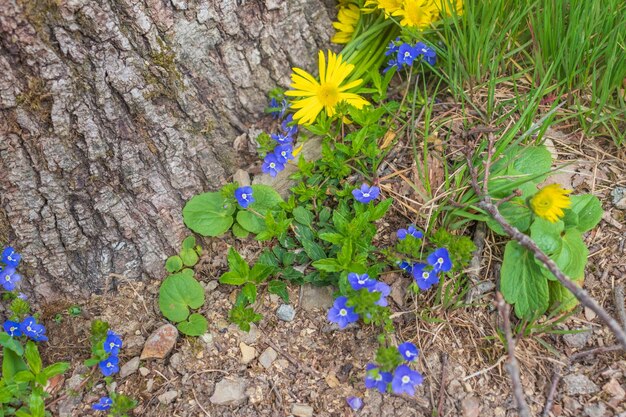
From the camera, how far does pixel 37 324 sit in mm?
2480

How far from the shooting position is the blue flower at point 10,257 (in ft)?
8.00

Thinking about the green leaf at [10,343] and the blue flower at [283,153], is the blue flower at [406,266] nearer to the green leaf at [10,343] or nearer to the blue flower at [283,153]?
the blue flower at [283,153]

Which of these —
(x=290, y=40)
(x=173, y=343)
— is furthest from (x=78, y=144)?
(x=290, y=40)

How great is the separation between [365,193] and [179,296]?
0.87 m

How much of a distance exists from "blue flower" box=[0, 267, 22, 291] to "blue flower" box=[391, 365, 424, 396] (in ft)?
5.09

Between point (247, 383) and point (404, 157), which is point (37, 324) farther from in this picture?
point (404, 157)

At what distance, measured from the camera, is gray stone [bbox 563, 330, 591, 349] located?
222cm

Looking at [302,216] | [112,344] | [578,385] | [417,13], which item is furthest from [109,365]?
[417,13]

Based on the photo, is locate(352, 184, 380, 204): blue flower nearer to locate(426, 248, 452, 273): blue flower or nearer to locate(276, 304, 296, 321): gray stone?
locate(426, 248, 452, 273): blue flower

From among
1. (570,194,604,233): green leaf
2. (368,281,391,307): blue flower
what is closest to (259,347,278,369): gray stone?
(368,281,391,307): blue flower

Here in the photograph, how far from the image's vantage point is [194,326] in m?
2.44

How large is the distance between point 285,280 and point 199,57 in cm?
99

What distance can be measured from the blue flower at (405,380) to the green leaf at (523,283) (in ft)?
1.52

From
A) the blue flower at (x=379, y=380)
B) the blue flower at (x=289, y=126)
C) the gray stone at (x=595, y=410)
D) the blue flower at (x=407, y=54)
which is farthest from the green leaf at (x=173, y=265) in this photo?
the gray stone at (x=595, y=410)
